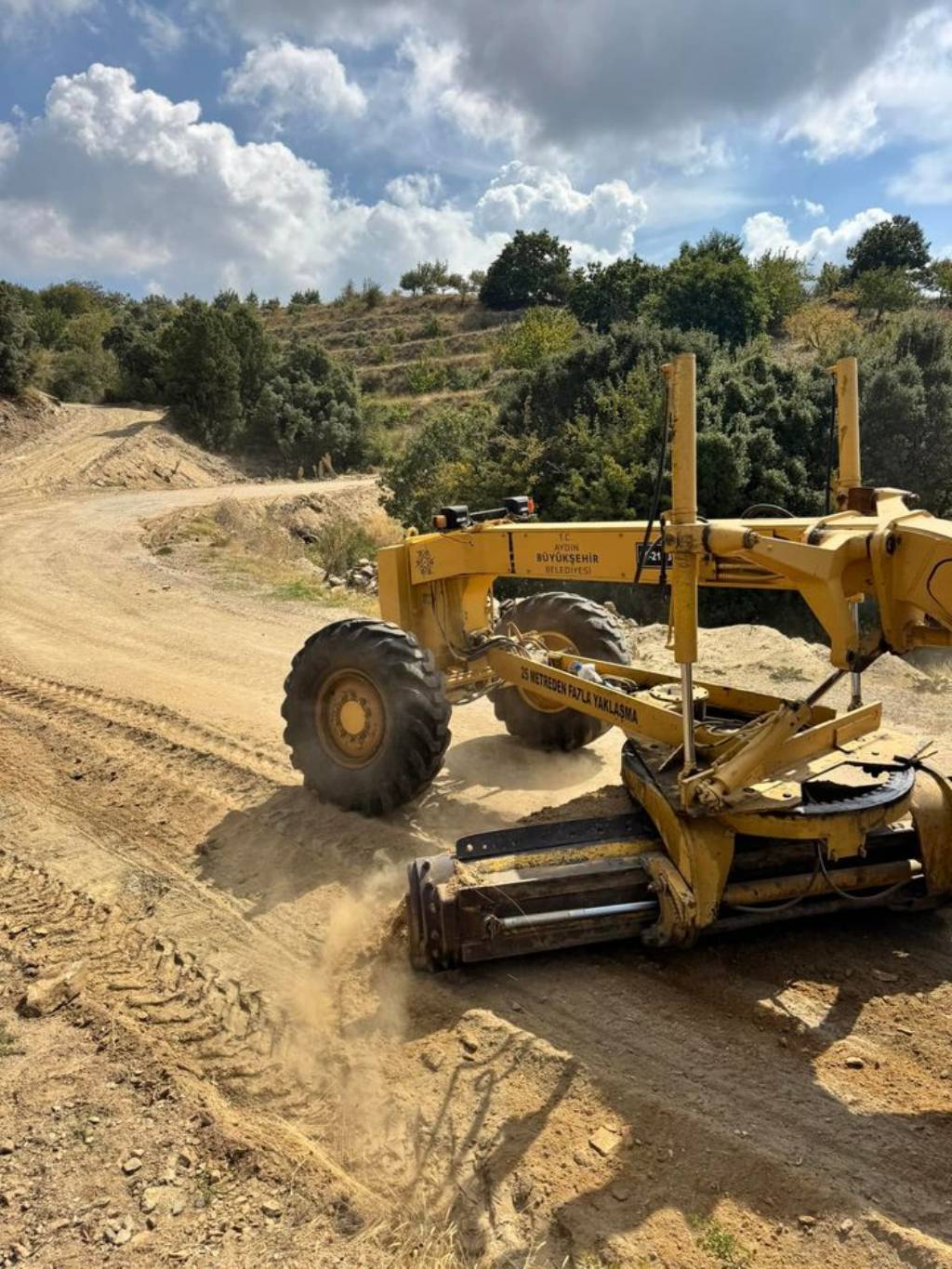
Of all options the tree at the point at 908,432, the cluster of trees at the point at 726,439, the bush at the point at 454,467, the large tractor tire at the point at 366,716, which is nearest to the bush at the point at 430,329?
the bush at the point at 454,467

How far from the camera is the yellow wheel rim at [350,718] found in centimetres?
566

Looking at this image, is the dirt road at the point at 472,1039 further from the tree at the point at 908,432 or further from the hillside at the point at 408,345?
the hillside at the point at 408,345

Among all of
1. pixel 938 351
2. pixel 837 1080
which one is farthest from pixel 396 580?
pixel 938 351

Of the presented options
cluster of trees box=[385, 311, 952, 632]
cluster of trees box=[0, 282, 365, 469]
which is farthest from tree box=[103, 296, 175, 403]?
cluster of trees box=[385, 311, 952, 632]

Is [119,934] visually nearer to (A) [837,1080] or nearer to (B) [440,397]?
(A) [837,1080]

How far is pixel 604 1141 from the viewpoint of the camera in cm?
320

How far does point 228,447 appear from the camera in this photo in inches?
1252

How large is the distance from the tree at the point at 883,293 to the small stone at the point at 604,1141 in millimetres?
39048

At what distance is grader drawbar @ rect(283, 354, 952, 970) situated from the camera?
11.8 ft

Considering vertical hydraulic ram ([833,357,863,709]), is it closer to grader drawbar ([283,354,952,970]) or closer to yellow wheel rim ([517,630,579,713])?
grader drawbar ([283,354,952,970])

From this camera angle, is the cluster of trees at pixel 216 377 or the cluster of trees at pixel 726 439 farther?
the cluster of trees at pixel 216 377

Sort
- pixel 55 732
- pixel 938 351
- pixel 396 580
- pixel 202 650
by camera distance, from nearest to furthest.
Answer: pixel 396 580 < pixel 55 732 < pixel 202 650 < pixel 938 351

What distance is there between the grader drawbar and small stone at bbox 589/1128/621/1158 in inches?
35.6

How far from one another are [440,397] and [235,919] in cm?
4032
